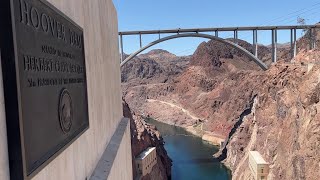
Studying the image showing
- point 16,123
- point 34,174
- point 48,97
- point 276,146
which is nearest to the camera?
point 16,123

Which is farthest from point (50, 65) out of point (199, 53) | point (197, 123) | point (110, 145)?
point (199, 53)

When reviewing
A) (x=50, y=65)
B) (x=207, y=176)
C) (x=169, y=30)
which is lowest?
(x=207, y=176)

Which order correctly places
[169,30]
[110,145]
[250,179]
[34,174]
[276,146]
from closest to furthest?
[34,174]
[110,145]
[276,146]
[250,179]
[169,30]

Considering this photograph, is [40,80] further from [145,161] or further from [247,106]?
[247,106]

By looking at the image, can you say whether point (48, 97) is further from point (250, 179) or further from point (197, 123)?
point (197, 123)

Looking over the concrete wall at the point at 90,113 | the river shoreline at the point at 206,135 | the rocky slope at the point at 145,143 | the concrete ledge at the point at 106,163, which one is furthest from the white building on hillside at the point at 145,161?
the river shoreline at the point at 206,135

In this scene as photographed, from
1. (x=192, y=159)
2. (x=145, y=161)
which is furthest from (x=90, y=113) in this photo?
(x=192, y=159)
